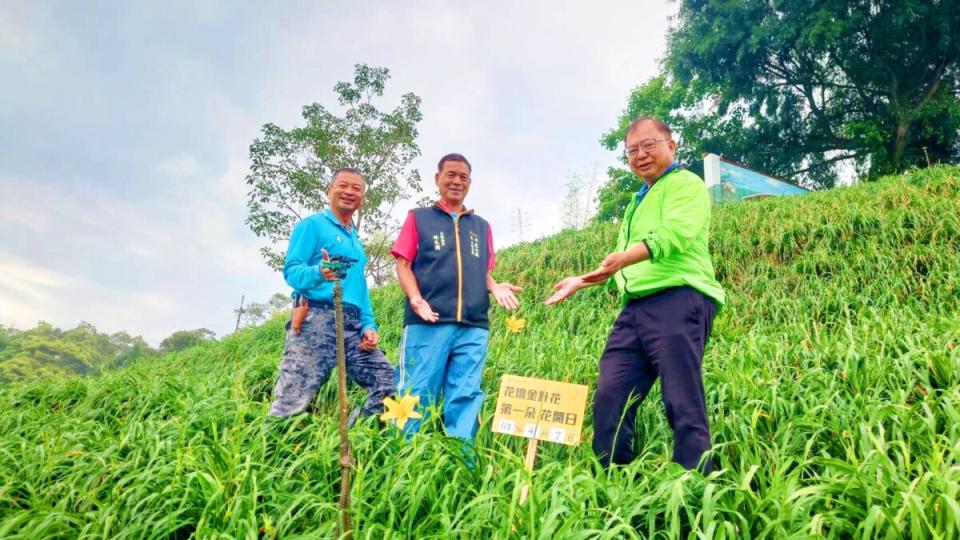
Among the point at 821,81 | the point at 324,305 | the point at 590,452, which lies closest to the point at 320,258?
the point at 324,305

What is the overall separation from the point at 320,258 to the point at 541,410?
4.12 ft

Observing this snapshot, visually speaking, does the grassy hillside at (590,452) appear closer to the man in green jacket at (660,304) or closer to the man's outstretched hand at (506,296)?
the man in green jacket at (660,304)

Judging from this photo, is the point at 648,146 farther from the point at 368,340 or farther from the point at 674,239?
the point at 368,340

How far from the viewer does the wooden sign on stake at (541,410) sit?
2.14m

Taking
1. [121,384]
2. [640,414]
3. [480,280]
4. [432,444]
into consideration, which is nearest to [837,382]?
[640,414]

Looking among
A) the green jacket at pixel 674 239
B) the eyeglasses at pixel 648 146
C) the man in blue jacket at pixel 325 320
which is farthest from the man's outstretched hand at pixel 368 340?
the eyeglasses at pixel 648 146

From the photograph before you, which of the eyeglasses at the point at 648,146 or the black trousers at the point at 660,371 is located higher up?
the eyeglasses at the point at 648,146

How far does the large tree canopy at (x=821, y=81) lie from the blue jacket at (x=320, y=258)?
13.8 m

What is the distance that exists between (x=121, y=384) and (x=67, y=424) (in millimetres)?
1018

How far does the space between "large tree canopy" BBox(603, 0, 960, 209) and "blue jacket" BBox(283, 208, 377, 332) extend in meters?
13.8

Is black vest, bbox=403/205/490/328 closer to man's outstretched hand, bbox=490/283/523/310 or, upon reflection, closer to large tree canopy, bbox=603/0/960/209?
man's outstretched hand, bbox=490/283/523/310

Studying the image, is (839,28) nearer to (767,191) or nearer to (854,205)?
(767,191)

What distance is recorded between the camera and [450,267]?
2.60 m

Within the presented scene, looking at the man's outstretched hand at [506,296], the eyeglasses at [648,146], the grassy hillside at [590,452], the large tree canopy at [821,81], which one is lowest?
the grassy hillside at [590,452]
